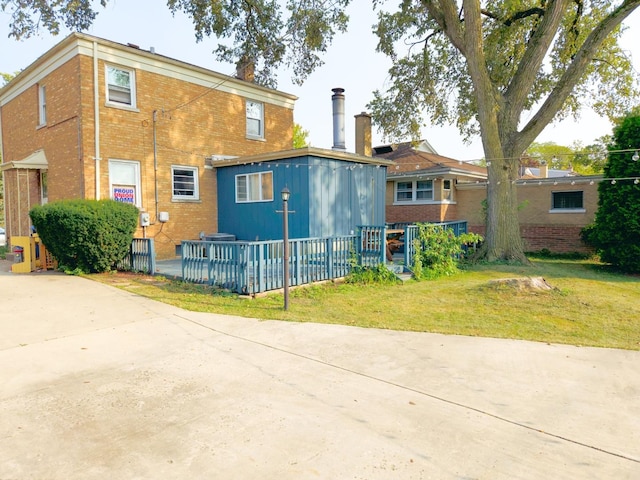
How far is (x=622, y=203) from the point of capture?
12367mm

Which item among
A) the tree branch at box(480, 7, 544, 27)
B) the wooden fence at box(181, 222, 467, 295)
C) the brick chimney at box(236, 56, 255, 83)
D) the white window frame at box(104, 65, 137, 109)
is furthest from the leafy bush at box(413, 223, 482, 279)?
the brick chimney at box(236, 56, 255, 83)

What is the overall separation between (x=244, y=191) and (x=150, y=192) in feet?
9.69

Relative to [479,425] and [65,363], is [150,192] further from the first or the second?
[479,425]

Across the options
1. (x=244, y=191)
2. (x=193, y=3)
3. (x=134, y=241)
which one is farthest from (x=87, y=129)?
(x=193, y=3)

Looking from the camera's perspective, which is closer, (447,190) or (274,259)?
(274,259)

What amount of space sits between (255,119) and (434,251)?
9.54 meters

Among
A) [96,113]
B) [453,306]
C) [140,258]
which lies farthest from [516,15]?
[140,258]

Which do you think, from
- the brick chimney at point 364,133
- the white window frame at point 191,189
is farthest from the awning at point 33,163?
the brick chimney at point 364,133

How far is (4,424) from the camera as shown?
3.40m

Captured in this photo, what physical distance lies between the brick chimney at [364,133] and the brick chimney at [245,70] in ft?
15.4

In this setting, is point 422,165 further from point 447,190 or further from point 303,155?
point 303,155

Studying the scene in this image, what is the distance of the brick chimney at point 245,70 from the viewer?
1783 centimetres

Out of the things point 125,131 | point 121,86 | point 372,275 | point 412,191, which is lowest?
point 372,275

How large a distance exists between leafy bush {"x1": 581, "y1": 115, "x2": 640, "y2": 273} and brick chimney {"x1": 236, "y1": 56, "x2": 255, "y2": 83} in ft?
42.9
